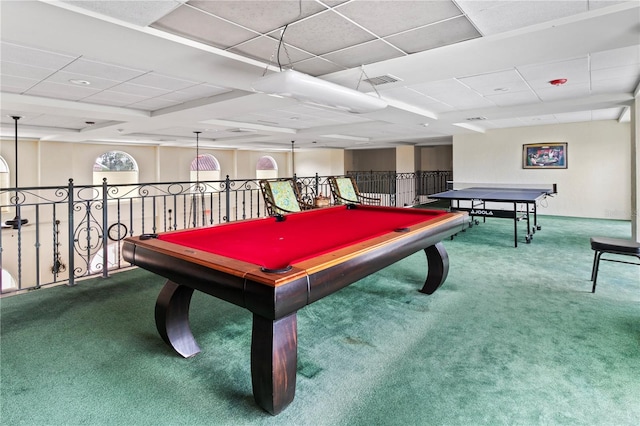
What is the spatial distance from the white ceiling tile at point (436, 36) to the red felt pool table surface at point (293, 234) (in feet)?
5.09

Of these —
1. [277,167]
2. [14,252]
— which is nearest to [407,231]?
[14,252]

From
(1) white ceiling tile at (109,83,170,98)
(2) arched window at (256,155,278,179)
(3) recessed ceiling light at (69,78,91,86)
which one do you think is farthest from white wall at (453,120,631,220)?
(2) arched window at (256,155,278,179)

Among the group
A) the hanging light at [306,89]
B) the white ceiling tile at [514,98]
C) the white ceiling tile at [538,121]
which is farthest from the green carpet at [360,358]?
the white ceiling tile at [538,121]

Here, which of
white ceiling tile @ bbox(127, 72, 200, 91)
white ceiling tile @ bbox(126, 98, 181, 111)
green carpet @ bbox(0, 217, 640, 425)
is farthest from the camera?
white ceiling tile @ bbox(126, 98, 181, 111)

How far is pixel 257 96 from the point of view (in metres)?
4.91

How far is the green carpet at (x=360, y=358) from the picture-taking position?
5.55 feet

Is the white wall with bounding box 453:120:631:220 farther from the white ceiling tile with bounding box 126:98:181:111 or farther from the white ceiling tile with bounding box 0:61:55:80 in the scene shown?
the white ceiling tile with bounding box 0:61:55:80

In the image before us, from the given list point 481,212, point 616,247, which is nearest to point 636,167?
point 481,212

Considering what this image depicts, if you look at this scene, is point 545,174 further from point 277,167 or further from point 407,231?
point 277,167

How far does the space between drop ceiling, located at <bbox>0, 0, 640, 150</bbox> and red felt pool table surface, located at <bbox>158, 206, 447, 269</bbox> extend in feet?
5.14

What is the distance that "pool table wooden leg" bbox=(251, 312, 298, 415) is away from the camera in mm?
1586

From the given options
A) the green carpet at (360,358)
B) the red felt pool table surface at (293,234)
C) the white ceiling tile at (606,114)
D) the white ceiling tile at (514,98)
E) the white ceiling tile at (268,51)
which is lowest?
the green carpet at (360,358)

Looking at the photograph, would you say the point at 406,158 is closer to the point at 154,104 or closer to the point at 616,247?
the point at 154,104

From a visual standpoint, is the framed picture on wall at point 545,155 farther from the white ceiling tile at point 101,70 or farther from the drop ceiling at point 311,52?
the white ceiling tile at point 101,70
